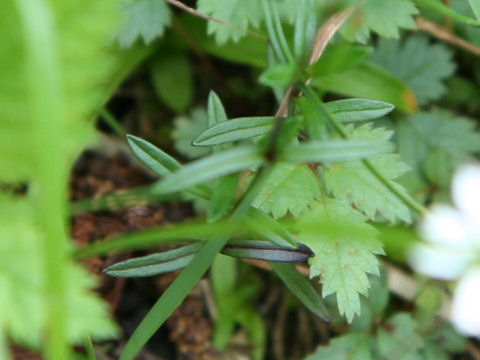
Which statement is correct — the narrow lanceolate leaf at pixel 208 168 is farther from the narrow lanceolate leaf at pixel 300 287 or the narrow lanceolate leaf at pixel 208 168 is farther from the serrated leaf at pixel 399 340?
the serrated leaf at pixel 399 340

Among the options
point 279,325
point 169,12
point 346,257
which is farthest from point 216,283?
point 169,12

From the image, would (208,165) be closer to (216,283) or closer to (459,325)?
(216,283)

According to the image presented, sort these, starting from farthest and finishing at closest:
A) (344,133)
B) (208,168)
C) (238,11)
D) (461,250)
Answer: (238,11) → (344,133) → (461,250) → (208,168)

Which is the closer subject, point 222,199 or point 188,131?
point 222,199

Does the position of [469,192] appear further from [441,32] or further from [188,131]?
[188,131]

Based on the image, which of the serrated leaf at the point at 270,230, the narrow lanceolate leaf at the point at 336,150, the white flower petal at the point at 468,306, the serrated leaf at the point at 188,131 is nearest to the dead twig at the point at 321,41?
the serrated leaf at the point at 270,230

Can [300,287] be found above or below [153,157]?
below

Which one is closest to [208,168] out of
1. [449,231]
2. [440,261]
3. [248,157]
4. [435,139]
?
[248,157]
